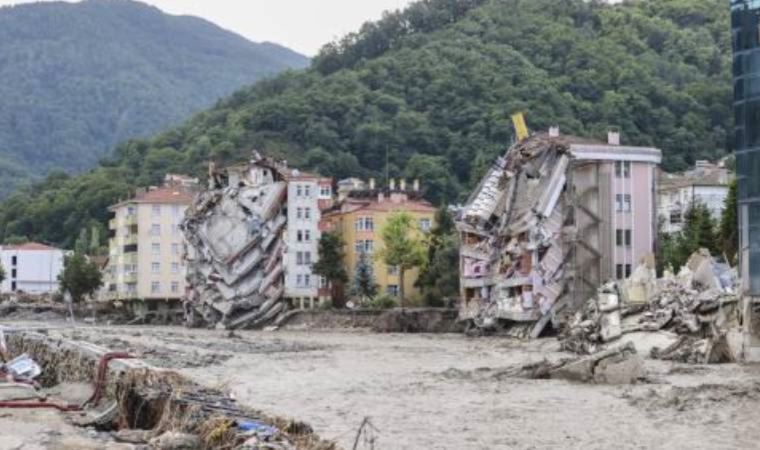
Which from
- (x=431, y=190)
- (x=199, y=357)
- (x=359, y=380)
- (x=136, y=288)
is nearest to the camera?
(x=359, y=380)

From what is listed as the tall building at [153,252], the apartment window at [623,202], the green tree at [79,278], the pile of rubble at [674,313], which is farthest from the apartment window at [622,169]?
the green tree at [79,278]

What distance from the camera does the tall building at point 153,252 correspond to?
147 metres

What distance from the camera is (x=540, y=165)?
8831 centimetres

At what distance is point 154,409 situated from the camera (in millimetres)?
25938

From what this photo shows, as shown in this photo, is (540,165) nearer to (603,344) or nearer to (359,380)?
(603,344)

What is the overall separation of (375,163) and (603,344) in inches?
4593

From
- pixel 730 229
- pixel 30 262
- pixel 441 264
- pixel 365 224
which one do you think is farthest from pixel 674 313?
pixel 30 262

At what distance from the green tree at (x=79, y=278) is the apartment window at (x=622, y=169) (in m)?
90.0

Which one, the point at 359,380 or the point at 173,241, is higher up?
the point at 173,241

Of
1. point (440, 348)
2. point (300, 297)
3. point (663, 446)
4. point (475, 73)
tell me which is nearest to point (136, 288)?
point (300, 297)

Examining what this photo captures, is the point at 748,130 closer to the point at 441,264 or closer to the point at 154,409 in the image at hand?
the point at 154,409

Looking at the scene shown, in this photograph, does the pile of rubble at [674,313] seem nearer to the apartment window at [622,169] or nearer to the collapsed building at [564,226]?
the collapsed building at [564,226]

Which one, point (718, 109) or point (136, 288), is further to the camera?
point (718, 109)

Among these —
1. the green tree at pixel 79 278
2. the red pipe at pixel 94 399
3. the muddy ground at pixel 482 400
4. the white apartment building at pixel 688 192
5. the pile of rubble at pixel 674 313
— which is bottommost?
the muddy ground at pixel 482 400
